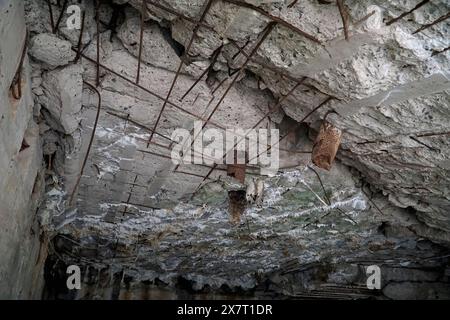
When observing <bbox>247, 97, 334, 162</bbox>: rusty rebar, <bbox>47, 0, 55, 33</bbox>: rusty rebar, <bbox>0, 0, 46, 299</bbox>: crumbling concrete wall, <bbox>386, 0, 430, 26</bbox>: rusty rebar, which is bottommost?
<bbox>0, 0, 46, 299</bbox>: crumbling concrete wall

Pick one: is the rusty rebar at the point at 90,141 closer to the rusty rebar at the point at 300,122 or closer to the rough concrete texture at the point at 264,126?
the rough concrete texture at the point at 264,126

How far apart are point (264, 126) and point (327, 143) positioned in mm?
328

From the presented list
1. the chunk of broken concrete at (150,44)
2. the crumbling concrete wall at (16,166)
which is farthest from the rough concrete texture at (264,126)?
the crumbling concrete wall at (16,166)

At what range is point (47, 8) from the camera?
145 cm

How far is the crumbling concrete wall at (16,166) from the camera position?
131 cm

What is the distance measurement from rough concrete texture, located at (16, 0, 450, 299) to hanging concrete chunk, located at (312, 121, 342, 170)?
57mm

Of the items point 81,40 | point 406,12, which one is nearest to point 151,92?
point 81,40

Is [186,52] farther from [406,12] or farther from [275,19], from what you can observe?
[406,12]

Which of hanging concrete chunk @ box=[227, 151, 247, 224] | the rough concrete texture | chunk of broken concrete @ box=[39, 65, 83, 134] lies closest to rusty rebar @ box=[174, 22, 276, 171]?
the rough concrete texture

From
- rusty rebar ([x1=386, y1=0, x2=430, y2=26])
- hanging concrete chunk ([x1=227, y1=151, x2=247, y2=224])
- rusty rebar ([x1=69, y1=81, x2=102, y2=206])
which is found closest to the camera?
rusty rebar ([x1=386, y1=0, x2=430, y2=26])

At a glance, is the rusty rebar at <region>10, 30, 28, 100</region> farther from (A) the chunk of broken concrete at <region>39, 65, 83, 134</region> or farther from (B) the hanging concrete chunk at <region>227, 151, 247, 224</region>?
(B) the hanging concrete chunk at <region>227, 151, 247, 224</region>

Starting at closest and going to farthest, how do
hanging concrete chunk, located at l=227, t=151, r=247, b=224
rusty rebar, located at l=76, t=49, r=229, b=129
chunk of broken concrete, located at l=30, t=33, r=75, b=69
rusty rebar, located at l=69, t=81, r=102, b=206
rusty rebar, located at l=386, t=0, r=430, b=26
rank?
rusty rebar, located at l=386, t=0, r=430, b=26 → chunk of broken concrete, located at l=30, t=33, r=75, b=69 → rusty rebar, located at l=76, t=49, r=229, b=129 → rusty rebar, located at l=69, t=81, r=102, b=206 → hanging concrete chunk, located at l=227, t=151, r=247, b=224

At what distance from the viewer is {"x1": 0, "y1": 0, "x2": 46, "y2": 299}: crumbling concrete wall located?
1312mm
